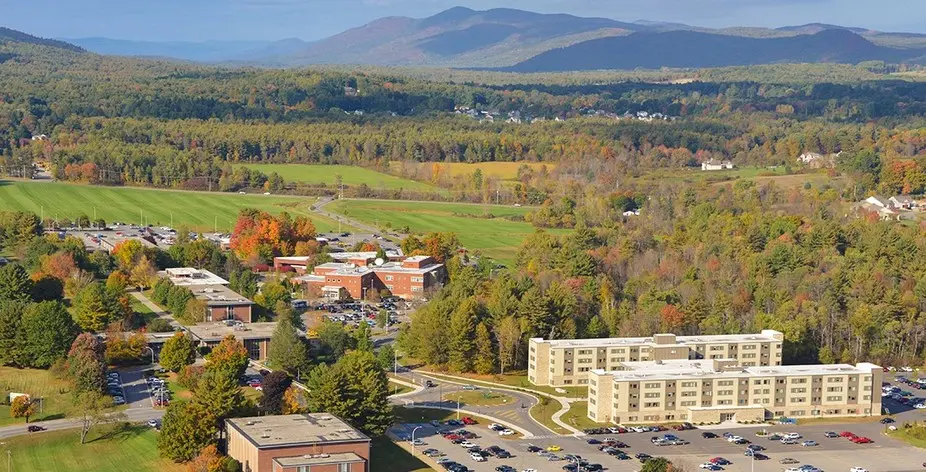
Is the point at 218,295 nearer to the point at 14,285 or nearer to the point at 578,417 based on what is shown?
the point at 14,285

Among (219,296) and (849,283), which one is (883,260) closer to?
(849,283)

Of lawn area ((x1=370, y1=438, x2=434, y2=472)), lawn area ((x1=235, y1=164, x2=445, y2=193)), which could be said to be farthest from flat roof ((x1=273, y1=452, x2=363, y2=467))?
lawn area ((x1=235, y1=164, x2=445, y2=193))

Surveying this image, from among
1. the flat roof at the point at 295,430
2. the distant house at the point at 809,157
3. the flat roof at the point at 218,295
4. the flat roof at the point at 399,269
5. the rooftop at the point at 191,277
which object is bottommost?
the flat roof at the point at 399,269

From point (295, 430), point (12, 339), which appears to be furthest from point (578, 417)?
point (12, 339)

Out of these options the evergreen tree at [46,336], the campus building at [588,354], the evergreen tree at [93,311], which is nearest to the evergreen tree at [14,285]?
the evergreen tree at [93,311]

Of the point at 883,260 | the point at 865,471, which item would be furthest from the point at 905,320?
the point at 865,471

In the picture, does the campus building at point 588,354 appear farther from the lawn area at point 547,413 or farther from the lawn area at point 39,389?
the lawn area at point 39,389

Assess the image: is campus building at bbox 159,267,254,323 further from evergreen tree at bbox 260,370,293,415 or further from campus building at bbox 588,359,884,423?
campus building at bbox 588,359,884,423
